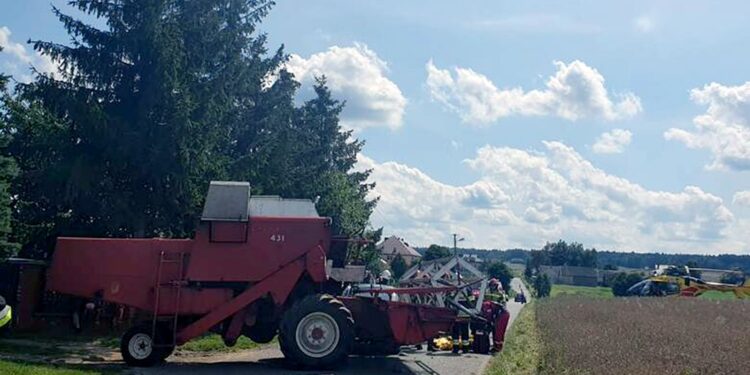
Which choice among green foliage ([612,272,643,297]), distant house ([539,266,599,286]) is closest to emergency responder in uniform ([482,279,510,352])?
green foliage ([612,272,643,297])

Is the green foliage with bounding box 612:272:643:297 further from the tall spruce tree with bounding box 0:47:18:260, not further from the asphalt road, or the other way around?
the tall spruce tree with bounding box 0:47:18:260

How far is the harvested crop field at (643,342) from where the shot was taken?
43.6 ft

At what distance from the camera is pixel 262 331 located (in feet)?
52.4

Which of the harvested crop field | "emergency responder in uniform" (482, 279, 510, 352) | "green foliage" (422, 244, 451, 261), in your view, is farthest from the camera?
"green foliage" (422, 244, 451, 261)

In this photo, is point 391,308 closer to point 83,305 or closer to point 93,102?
point 83,305

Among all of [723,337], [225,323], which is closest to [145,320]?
[225,323]

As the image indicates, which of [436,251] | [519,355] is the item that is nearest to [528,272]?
[436,251]

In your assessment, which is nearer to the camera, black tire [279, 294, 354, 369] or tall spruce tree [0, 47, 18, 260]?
black tire [279, 294, 354, 369]

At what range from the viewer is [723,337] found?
1902 centimetres

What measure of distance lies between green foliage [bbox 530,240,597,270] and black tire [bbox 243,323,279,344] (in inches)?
4176

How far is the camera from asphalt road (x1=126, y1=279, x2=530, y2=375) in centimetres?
1480

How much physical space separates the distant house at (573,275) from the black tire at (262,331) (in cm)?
9726

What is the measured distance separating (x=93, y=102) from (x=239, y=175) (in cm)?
485

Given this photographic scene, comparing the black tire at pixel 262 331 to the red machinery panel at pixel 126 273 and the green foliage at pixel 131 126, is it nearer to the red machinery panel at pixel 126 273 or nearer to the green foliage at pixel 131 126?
the red machinery panel at pixel 126 273
